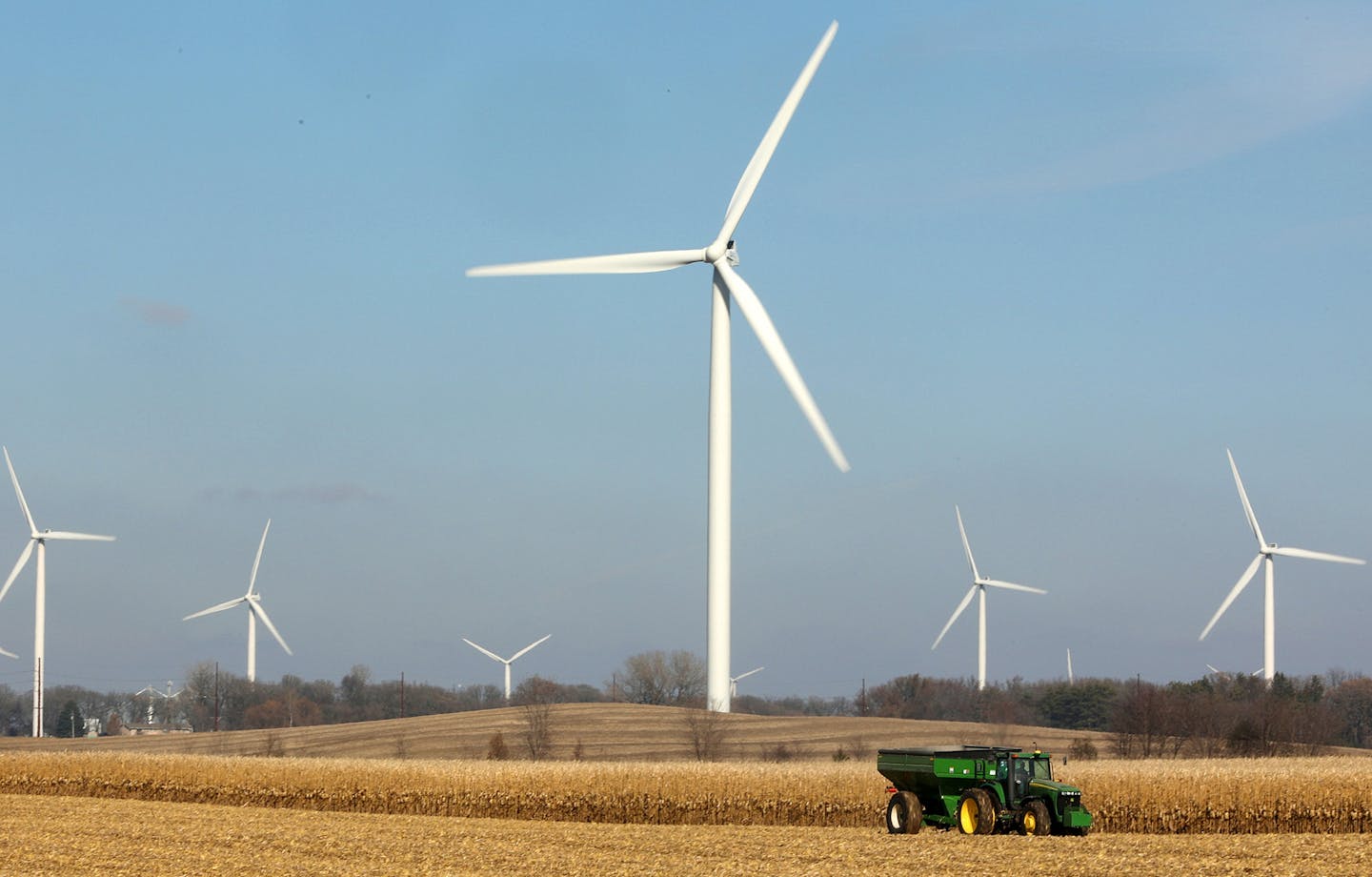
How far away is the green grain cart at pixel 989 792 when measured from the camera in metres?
32.5

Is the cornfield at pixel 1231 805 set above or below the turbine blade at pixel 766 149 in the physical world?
below

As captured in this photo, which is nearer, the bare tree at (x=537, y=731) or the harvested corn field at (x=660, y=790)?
the harvested corn field at (x=660, y=790)

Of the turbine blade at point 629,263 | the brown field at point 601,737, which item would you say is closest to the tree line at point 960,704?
the brown field at point 601,737

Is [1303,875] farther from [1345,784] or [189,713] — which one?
[189,713]

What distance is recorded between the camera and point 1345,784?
39156mm

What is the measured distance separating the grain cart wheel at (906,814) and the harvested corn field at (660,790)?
247 inches

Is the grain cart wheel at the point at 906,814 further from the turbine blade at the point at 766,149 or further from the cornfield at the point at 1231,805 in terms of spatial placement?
the turbine blade at the point at 766,149

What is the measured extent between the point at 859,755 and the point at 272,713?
8819 centimetres

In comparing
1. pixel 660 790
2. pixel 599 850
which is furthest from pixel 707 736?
pixel 599 850

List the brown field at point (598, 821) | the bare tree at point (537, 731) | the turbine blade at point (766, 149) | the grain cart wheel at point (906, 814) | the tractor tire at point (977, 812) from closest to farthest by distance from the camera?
the brown field at point (598, 821)
the tractor tire at point (977, 812)
the grain cart wheel at point (906, 814)
the turbine blade at point (766, 149)
the bare tree at point (537, 731)

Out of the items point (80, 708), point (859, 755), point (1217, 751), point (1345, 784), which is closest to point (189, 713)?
point (80, 708)

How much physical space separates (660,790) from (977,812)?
1355 centimetres

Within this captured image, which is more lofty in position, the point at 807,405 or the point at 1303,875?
the point at 807,405

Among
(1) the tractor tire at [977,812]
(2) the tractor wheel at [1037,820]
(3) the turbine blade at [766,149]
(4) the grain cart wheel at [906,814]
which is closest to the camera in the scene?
(2) the tractor wheel at [1037,820]
